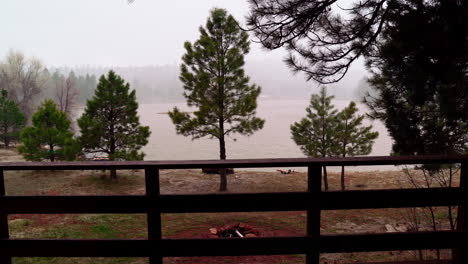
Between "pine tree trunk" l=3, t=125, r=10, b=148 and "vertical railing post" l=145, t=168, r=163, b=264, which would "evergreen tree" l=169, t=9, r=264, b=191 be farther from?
"vertical railing post" l=145, t=168, r=163, b=264

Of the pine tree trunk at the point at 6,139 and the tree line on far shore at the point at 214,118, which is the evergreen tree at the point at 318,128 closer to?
the tree line on far shore at the point at 214,118

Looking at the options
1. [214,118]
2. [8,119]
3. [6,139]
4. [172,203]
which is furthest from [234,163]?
[6,139]

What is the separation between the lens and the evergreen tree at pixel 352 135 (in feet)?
41.1

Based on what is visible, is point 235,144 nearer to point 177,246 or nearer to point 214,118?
point 214,118

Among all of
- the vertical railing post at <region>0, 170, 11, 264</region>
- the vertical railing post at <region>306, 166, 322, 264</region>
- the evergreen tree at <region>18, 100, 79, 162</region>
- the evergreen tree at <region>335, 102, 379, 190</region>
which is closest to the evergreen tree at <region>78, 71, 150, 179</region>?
the evergreen tree at <region>18, 100, 79, 162</region>

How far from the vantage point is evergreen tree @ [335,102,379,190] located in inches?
493

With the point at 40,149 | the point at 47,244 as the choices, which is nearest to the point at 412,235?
the point at 47,244

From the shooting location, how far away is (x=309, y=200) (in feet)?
5.20

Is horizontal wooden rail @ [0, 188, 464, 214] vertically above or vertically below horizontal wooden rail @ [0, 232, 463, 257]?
above

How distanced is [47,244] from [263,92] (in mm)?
12659

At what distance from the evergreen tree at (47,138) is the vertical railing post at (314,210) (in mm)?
13339

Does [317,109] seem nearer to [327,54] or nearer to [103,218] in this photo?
[103,218]

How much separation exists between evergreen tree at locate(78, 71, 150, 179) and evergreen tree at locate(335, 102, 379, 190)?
27.2ft

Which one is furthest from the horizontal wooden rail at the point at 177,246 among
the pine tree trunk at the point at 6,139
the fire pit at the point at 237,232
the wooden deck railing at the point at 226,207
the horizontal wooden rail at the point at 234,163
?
the pine tree trunk at the point at 6,139
